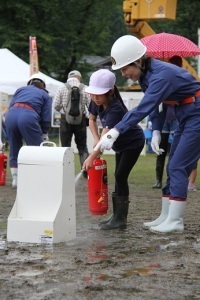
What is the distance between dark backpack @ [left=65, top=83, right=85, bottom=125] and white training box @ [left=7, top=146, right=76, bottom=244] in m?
7.36

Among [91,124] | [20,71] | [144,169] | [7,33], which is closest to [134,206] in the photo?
[91,124]

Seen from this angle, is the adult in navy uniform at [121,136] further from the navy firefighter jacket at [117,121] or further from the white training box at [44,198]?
the white training box at [44,198]

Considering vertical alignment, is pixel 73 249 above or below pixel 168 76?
below

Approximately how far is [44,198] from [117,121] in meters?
1.12

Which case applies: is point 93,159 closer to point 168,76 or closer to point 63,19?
point 168,76

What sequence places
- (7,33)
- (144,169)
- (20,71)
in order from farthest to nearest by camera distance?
1. (7,33)
2. (20,71)
3. (144,169)

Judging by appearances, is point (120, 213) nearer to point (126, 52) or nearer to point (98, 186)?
point (98, 186)

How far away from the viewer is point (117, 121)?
8023 mm

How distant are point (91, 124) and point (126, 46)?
3.84ft

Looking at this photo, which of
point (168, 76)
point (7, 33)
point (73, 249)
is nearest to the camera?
point (73, 249)

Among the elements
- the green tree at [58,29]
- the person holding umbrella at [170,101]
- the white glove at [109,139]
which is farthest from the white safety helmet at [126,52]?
the green tree at [58,29]

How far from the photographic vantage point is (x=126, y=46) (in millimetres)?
7656

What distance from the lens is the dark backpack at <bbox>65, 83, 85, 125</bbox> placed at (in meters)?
14.8

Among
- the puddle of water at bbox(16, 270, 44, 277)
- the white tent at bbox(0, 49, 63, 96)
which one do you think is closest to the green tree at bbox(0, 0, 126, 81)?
the white tent at bbox(0, 49, 63, 96)
